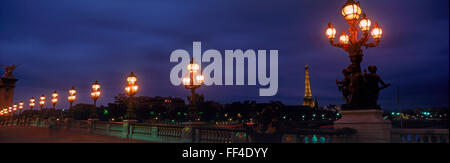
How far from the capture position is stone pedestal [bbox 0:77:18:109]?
104188 mm

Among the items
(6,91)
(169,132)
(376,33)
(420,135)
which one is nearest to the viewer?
(420,135)

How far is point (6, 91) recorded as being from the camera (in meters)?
106

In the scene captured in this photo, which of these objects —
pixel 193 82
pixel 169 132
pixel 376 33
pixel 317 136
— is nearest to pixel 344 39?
pixel 376 33

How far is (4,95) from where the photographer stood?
10556 centimetres

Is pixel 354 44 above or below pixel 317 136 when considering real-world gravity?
above

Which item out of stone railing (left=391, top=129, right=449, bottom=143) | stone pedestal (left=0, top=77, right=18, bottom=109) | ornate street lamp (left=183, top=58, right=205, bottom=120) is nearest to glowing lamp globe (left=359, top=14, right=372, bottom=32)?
stone railing (left=391, top=129, right=449, bottom=143)

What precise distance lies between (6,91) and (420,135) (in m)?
130

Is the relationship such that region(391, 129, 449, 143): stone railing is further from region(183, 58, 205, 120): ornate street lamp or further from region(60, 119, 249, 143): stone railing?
region(183, 58, 205, 120): ornate street lamp

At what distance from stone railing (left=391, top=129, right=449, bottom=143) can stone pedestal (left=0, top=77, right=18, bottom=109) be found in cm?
12747

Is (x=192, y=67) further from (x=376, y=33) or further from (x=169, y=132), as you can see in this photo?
(x=376, y=33)

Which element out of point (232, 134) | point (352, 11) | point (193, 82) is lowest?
point (232, 134)
